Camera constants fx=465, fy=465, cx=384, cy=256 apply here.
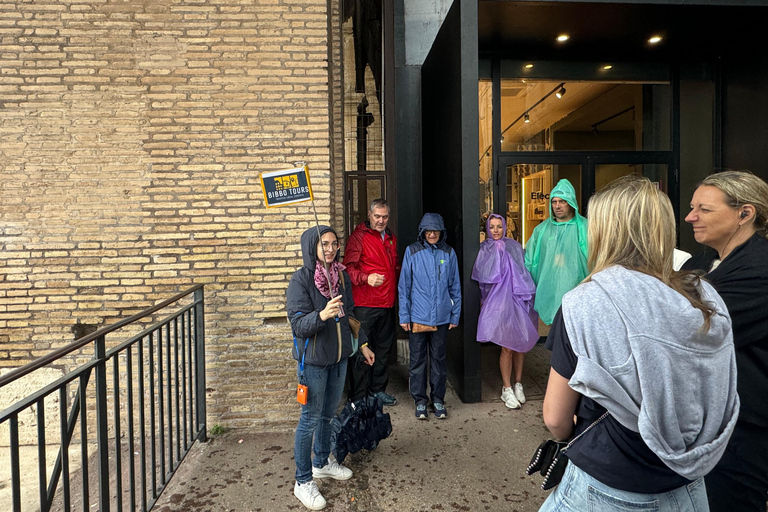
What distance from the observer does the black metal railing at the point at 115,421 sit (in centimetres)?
189

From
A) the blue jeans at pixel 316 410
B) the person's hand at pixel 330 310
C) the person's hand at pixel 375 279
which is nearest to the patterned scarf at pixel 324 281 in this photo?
the person's hand at pixel 330 310

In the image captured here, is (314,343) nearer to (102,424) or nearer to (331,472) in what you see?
(331,472)

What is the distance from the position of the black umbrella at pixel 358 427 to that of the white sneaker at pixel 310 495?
333 mm

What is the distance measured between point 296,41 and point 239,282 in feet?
7.40

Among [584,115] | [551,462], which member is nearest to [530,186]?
[584,115]

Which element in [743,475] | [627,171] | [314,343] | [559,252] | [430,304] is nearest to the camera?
[743,475]

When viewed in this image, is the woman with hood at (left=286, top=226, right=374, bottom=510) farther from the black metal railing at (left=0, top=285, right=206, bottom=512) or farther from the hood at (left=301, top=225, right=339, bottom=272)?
the black metal railing at (left=0, top=285, right=206, bottom=512)

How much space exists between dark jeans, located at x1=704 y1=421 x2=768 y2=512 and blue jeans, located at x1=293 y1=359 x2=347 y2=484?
2108 mm

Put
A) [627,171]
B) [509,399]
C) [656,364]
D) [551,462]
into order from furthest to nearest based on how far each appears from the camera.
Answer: [627,171], [509,399], [551,462], [656,364]

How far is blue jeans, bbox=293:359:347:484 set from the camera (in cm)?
303

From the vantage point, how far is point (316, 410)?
3.07m

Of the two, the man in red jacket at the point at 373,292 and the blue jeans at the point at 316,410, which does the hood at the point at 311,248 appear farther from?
the man in red jacket at the point at 373,292

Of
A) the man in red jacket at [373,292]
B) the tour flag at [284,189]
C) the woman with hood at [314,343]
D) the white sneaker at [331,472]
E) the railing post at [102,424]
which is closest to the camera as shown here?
the railing post at [102,424]

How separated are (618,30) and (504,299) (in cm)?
358
